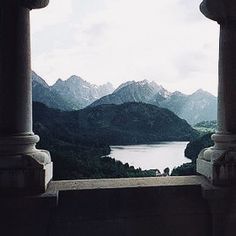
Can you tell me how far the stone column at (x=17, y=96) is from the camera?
33.2ft

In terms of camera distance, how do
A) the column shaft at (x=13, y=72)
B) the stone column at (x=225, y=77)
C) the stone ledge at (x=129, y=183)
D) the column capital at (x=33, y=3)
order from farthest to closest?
the stone column at (x=225, y=77) → the stone ledge at (x=129, y=183) → the column capital at (x=33, y=3) → the column shaft at (x=13, y=72)

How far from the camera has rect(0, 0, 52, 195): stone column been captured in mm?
10133

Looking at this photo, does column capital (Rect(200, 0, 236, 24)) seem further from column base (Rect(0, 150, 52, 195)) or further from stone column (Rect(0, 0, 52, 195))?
column base (Rect(0, 150, 52, 195))

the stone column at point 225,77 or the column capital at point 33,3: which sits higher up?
the column capital at point 33,3

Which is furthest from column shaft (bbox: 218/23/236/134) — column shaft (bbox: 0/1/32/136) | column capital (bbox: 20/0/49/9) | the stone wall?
column shaft (bbox: 0/1/32/136)

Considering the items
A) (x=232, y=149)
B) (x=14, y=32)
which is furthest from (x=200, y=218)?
(x=14, y=32)

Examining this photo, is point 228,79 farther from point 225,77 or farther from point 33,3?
point 33,3

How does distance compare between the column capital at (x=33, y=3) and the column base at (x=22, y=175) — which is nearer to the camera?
the column base at (x=22, y=175)

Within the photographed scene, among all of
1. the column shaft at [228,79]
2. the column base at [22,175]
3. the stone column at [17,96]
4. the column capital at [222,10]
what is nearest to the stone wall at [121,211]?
the column base at [22,175]

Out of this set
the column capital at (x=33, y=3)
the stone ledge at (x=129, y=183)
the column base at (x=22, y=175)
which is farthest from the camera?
the stone ledge at (x=129, y=183)

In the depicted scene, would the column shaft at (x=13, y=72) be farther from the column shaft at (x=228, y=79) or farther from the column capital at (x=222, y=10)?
the column shaft at (x=228, y=79)

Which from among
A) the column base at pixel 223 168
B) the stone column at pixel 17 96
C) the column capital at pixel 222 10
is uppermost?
the column capital at pixel 222 10

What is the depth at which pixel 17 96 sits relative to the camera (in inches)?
412

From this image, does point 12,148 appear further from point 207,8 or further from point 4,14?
point 207,8
